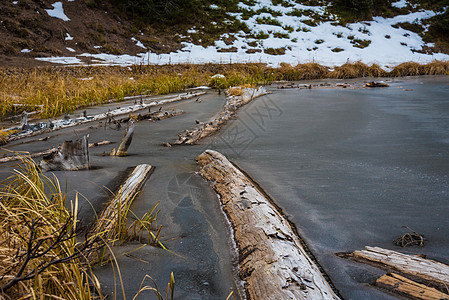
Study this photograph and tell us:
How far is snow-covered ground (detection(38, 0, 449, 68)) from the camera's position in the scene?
1850 centimetres

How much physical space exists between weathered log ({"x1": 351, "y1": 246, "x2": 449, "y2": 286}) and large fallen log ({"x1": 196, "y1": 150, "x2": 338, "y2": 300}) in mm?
375

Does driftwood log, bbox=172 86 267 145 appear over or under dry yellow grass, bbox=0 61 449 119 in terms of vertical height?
under

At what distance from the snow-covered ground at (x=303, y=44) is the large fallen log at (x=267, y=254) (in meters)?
14.4

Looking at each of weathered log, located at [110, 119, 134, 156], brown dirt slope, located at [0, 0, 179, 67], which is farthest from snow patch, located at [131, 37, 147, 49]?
weathered log, located at [110, 119, 134, 156]

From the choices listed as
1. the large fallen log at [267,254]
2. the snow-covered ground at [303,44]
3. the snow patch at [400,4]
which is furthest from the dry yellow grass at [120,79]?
the snow patch at [400,4]

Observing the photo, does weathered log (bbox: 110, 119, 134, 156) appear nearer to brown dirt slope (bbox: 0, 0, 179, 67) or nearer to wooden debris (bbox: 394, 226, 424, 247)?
wooden debris (bbox: 394, 226, 424, 247)

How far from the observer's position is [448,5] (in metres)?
30.5

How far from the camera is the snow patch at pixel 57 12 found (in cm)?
1992

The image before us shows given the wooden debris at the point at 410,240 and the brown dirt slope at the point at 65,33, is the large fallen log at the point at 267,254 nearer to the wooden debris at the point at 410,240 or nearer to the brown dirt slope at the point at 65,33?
the wooden debris at the point at 410,240

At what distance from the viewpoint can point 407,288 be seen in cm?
174

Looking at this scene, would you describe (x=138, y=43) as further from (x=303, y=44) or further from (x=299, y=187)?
(x=299, y=187)

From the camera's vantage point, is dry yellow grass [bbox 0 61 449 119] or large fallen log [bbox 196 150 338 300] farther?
dry yellow grass [bbox 0 61 449 119]

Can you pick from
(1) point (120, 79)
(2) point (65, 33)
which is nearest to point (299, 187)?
(1) point (120, 79)

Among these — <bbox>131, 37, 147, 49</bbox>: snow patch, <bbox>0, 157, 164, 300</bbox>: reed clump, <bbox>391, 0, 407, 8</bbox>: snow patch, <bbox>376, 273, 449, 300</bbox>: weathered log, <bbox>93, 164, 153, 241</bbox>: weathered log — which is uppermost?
<bbox>391, 0, 407, 8</bbox>: snow patch
